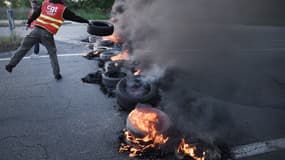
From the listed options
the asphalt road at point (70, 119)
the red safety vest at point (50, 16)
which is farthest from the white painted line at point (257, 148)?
the red safety vest at point (50, 16)

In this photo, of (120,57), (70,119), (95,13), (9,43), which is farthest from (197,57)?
(95,13)

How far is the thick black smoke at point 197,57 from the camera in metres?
5.39

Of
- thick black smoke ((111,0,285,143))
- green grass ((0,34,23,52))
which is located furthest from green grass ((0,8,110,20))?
thick black smoke ((111,0,285,143))

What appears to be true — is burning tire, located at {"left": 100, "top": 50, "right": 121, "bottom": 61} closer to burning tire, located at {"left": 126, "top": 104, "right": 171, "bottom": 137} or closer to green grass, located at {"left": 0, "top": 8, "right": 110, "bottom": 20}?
burning tire, located at {"left": 126, "top": 104, "right": 171, "bottom": 137}

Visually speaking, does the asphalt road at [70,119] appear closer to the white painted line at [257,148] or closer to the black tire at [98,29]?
the white painted line at [257,148]

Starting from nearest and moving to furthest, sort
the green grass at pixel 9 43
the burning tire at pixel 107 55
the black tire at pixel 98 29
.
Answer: the black tire at pixel 98 29, the burning tire at pixel 107 55, the green grass at pixel 9 43

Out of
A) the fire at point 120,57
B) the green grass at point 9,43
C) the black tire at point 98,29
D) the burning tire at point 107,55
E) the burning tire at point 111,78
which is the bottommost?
the green grass at point 9,43

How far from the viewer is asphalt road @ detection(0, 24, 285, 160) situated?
3.74 meters

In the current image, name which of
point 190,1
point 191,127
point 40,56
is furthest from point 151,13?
point 191,127

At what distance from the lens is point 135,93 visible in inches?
203

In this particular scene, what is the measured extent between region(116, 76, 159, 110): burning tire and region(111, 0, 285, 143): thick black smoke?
438mm

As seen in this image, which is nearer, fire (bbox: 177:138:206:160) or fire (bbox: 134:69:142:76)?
fire (bbox: 177:138:206:160)

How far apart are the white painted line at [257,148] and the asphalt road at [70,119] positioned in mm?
99

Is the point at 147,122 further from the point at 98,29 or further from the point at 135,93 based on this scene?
the point at 98,29
